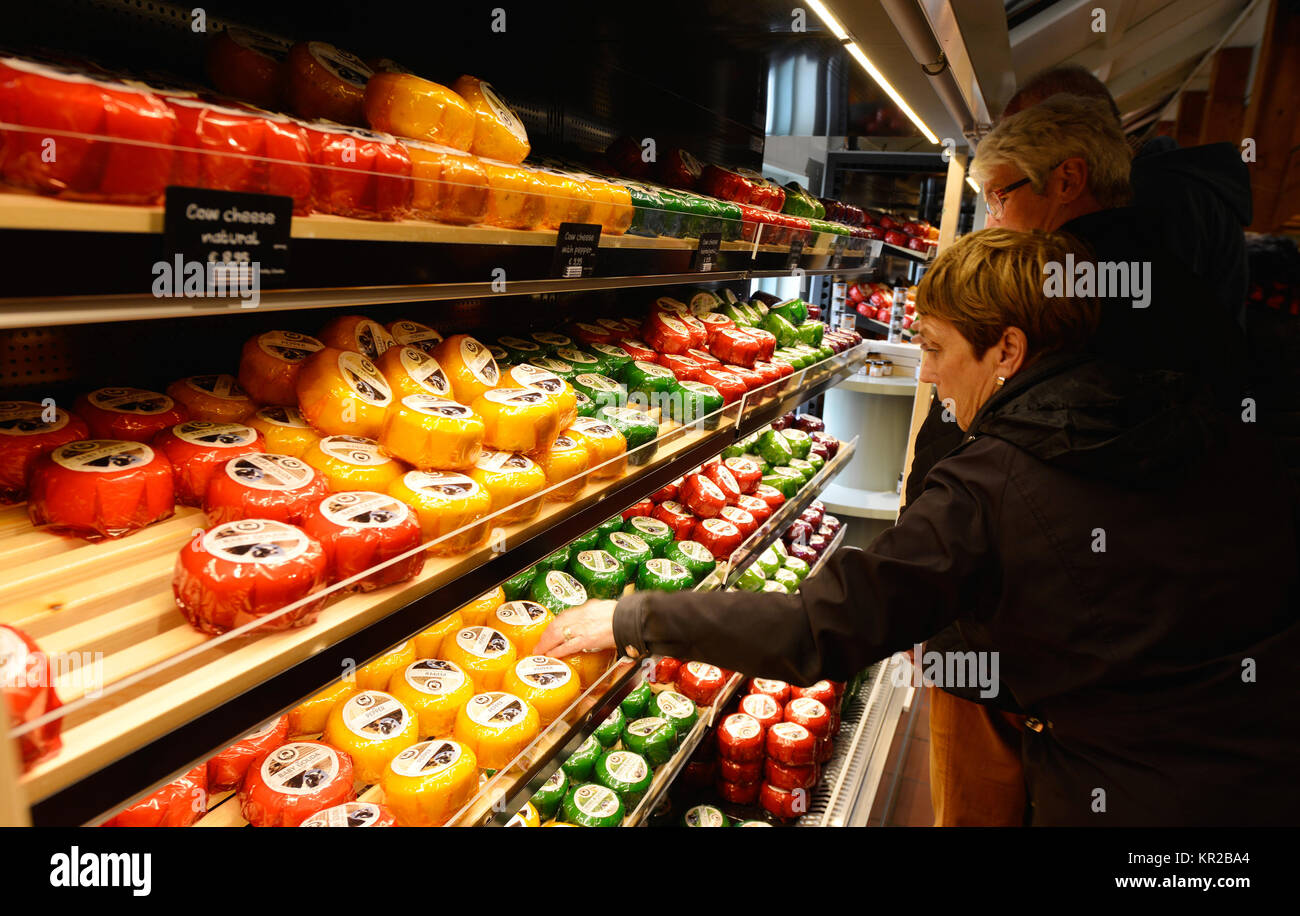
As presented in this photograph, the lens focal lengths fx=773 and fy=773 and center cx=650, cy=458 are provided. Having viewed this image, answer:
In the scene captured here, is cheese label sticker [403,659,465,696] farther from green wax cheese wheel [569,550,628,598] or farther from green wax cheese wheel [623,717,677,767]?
green wax cheese wheel [623,717,677,767]

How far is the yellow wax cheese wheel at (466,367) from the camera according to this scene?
1.48 metres

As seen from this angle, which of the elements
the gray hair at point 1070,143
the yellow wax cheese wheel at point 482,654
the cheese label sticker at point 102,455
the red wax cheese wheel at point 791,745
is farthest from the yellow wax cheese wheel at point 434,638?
the gray hair at point 1070,143

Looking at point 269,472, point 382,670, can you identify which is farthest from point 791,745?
point 269,472

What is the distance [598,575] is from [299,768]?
0.85 m

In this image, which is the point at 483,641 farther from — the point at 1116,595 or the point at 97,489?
the point at 1116,595

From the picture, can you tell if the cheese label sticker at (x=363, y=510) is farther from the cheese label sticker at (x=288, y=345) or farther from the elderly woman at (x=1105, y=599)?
the elderly woman at (x=1105, y=599)

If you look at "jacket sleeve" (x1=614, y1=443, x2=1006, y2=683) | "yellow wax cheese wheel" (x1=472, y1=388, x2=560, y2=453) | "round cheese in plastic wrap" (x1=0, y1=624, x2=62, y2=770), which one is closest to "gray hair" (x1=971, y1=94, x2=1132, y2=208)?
"jacket sleeve" (x1=614, y1=443, x2=1006, y2=683)

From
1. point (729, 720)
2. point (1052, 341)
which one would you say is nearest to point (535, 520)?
point (1052, 341)

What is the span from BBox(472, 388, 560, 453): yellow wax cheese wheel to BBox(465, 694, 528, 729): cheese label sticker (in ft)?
1.57

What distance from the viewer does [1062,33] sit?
3.48 m

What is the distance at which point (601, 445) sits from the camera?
1583 mm

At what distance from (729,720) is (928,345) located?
1520 mm

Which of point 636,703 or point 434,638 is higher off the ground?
point 434,638

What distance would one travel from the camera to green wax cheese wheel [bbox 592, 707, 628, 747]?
208 centimetres
